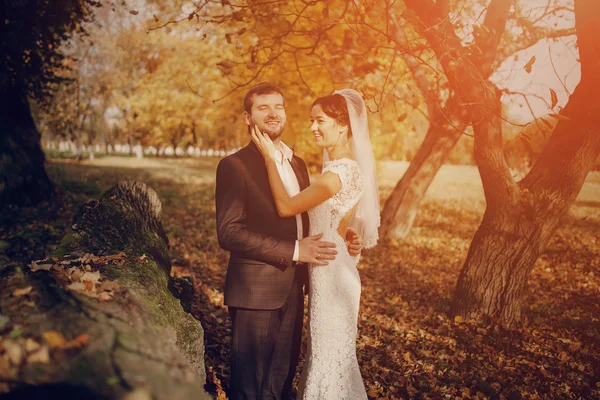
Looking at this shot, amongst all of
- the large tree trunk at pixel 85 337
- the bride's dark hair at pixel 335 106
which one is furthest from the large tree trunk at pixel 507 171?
the large tree trunk at pixel 85 337

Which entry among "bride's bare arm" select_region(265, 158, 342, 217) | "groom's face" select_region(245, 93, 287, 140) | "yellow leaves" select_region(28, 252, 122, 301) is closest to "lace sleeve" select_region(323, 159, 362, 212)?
"bride's bare arm" select_region(265, 158, 342, 217)

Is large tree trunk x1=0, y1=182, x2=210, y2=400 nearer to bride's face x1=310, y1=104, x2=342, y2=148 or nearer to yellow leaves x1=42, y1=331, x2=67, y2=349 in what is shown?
yellow leaves x1=42, y1=331, x2=67, y2=349

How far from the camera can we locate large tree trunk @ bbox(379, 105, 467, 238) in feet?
31.9

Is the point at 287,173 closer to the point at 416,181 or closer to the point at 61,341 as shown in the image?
the point at 61,341

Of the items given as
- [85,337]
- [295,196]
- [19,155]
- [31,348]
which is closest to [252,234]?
[295,196]

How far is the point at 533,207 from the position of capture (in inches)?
195

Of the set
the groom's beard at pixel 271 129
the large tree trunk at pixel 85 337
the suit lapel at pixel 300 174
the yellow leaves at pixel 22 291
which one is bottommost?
the large tree trunk at pixel 85 337

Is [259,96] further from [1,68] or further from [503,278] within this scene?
[1,68]

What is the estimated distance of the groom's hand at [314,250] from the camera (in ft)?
9.91

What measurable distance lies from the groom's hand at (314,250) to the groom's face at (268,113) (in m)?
0.86

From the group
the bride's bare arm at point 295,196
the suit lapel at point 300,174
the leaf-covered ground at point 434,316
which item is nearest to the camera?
the bride's bare arm at point 295,196

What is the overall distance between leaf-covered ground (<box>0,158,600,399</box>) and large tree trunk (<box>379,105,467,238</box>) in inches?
20.9

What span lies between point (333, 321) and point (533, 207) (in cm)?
331

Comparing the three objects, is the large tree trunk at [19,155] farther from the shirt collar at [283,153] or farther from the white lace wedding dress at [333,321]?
the white lace wedding dress at [333,321]
